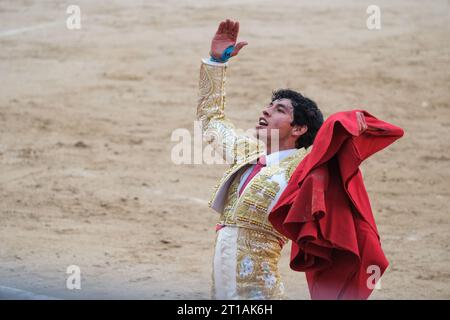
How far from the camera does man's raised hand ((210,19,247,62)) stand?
181 inches

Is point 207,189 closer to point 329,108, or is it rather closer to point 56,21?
point 329,108

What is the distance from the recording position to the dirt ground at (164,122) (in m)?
6.84

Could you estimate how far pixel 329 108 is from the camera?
10461 mm

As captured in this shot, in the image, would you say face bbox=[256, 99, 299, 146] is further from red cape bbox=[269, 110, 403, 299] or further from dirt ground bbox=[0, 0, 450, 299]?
dirt ground bbox=[0, 0, 450, 299]

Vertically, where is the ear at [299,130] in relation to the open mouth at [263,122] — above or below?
below

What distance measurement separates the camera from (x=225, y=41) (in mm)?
4617

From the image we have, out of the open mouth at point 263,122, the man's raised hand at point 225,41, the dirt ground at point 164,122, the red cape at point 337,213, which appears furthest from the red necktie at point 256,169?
the dirt ground at point 164,122

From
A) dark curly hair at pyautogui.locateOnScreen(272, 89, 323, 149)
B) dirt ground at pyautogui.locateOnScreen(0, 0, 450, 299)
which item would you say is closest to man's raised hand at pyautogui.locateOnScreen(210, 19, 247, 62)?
dark curly hair at pyautogui.locateOnScreen(272, 89, 323, 149)

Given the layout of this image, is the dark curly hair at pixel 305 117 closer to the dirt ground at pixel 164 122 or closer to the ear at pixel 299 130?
the ear at pixel 299 130

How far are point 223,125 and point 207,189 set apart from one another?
4.05 meters

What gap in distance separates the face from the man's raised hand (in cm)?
40

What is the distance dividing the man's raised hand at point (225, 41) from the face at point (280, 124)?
0.40 metres
